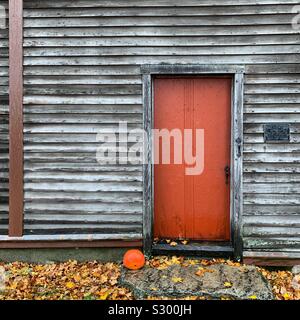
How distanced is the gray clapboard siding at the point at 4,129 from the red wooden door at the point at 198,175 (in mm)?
2350

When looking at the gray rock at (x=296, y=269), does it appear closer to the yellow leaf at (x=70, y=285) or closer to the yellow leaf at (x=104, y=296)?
the yellow leaf at (x=104, y=296)

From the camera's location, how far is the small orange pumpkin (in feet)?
16.5

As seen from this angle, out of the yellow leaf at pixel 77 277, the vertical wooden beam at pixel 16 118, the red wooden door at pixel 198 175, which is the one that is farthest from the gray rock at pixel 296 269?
the vertical wooden beam at pixel 16 118

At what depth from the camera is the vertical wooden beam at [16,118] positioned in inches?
210

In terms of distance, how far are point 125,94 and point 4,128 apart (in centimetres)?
198

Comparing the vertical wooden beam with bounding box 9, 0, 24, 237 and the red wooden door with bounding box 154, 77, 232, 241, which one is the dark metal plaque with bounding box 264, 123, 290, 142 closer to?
the red wooden door with bounding box 154, 77, 232, 241

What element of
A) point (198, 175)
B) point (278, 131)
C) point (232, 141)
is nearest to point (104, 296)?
point (198, 175)

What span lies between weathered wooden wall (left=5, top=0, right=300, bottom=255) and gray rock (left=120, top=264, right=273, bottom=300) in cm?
66

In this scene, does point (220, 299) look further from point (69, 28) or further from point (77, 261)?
point (69, 28)

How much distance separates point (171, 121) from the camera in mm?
5520

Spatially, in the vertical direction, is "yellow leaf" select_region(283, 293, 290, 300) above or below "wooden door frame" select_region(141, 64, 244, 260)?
below

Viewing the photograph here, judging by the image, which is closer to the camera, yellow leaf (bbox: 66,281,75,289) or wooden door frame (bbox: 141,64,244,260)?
yellow leaf (bbox: 66,281,75,289)

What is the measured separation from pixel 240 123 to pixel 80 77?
2554 millimetres

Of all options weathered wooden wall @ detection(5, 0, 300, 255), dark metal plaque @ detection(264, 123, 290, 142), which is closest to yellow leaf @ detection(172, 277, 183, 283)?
weathered wooden wall @ detection(5, 0, 300, 255)
